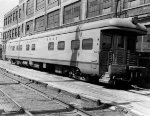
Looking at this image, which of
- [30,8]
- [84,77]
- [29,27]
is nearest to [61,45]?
[84,77]

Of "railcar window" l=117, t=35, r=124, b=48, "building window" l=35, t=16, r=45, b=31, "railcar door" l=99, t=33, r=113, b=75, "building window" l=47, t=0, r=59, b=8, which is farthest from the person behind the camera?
"building window" l=35, t=16, r=45, b=31

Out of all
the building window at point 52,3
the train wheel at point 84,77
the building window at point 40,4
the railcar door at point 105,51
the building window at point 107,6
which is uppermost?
the building window at point 40,4

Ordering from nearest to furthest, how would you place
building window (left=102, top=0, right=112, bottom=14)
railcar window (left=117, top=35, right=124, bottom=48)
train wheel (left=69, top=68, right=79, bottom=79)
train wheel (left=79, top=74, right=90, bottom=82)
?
1. railcar window (left=117, top=35, right=124, bottom=48)
2. train wheel (left=79, top=74, right=90, bottom=82)
3. train wheel (left=69, top=68, right=79, bottom=79)
4. building window (left=102, top=0, right=112, bottom=14)

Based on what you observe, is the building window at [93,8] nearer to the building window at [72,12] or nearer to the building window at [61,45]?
the building window at [72,12]

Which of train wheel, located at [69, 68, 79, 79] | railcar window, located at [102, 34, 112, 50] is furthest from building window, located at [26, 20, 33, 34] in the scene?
railcar window, located at [102, 34, 112, 50]

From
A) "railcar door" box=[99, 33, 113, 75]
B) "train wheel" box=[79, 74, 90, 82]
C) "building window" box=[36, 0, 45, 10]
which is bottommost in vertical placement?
"train wheel" box=[79, 74, 90, 82]

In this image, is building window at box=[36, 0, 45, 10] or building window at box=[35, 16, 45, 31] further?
building window at box=[36, 0, 45, 10]

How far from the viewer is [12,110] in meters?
7.96

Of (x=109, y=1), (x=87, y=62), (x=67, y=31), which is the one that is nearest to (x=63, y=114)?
(x=87, y=62)

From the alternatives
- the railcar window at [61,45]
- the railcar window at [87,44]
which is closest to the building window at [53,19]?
the railcar window at [61,45]

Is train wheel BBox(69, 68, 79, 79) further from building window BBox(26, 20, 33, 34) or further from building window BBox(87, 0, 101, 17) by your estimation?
building window BBox(26, 20, 33, 34)

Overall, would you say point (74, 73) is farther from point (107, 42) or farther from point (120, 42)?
point (120, 42)

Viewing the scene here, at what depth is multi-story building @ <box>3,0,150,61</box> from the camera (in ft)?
60.7

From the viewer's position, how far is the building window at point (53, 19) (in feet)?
113
